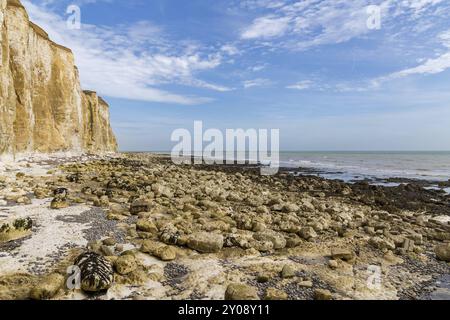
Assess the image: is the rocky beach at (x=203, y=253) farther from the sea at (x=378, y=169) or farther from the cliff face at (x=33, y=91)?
the sea at (x=378, y=169)

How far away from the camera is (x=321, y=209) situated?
11.1m

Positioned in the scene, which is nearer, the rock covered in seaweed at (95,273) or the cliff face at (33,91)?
the rock covered in seaweed at (95,273)

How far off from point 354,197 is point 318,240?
34.4 ft

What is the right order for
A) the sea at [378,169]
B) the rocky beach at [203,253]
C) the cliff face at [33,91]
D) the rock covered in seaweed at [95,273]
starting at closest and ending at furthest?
the rock covered in seaweed at [95,273], the rocky beach at [203,253], the cliff face at [33,91], the sea at [378,169]

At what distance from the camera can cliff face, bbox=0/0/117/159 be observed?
20.1 metres

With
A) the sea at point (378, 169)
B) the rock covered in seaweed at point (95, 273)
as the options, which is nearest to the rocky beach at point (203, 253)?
the rock covered in seaweed at point (95, 273)

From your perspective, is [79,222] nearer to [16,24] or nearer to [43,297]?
[43,297]

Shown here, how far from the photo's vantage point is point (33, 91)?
28.1 metres

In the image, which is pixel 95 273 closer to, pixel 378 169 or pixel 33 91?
pixel 33 91

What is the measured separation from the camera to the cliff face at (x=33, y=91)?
20.1 meters
